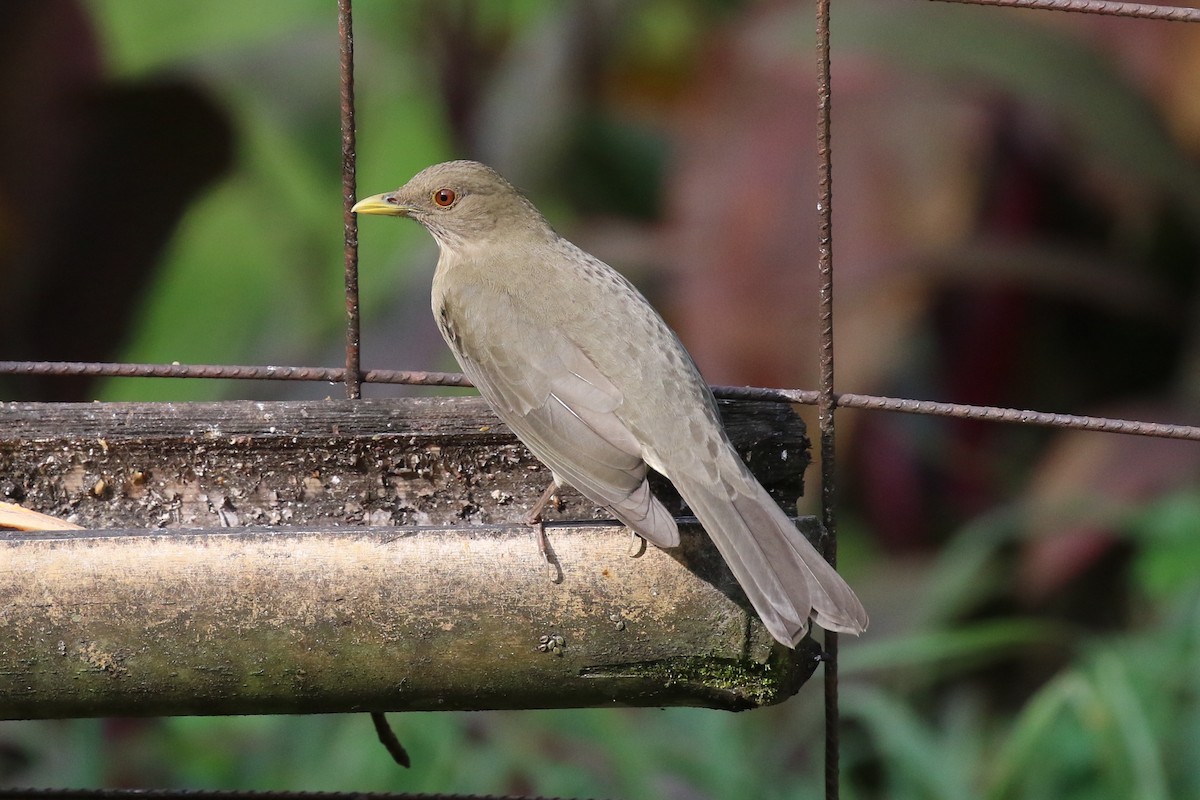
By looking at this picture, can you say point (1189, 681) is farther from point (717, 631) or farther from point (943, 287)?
point (717, 631)

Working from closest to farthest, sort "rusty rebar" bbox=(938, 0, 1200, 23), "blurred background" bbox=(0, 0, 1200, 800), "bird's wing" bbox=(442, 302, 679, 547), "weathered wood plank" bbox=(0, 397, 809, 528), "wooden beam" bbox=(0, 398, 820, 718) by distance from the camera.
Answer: "wooden beam" bbox=(0, 398, 820, 718)
"rusty rebar" bbox=(938, 0, 1200, 23)
"bird's wing" bbox=(442, 302, 679, 547)
"weathered wood plank" bbox=(0, 397, 809, 528)
"blurred background" bbox=(0, 0, 1200, 800)

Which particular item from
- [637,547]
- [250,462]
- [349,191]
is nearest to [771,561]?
[637,547]

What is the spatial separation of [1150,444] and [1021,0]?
10.2 feet

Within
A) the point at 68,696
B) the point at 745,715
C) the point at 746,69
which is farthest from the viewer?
the point at 746,69

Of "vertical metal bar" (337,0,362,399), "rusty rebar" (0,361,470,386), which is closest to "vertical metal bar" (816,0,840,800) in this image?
"rusty rebar" (0,361,470,386)

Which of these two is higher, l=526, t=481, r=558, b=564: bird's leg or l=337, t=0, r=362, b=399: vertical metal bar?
l=337, t=0, r=362, b=399: vertical metal bar

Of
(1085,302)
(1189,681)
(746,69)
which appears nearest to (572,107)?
(746,69)

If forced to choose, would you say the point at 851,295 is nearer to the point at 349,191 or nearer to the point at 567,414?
the point at 567,414

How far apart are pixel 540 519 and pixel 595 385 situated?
1.39 feet

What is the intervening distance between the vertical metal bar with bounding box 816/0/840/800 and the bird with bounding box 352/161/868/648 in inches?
4.5

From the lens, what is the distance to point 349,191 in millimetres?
2883

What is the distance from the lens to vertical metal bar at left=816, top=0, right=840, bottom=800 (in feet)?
8.64

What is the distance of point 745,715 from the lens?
5137 millimetres

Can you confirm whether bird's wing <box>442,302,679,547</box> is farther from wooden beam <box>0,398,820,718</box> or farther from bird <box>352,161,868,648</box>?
wooden beam <box>0,398,820,718</box>
